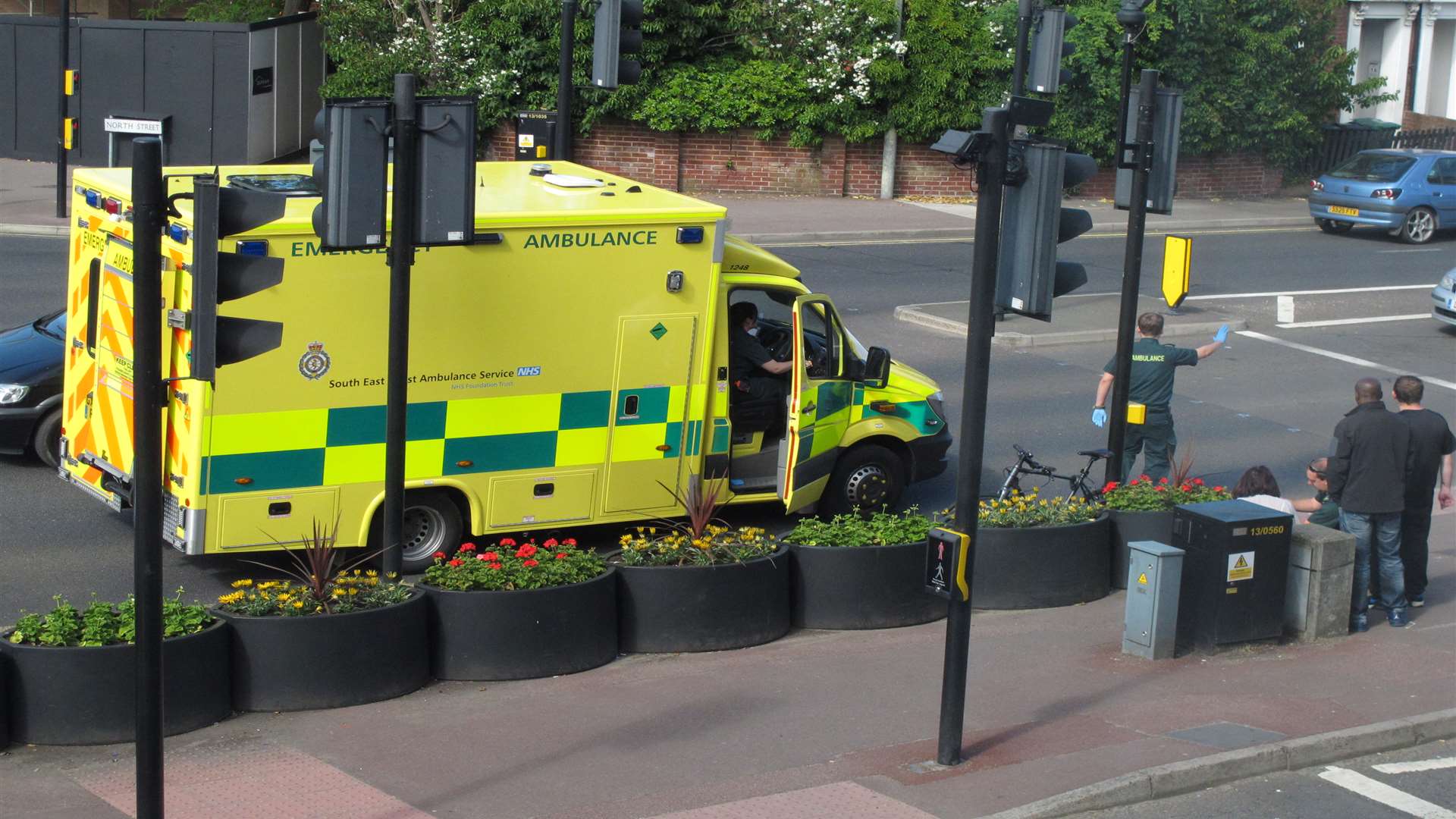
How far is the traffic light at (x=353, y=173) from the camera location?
333 inches

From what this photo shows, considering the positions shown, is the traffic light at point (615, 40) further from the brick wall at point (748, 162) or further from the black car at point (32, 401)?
the brick wall at point (748, 162)

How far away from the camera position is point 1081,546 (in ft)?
36.6

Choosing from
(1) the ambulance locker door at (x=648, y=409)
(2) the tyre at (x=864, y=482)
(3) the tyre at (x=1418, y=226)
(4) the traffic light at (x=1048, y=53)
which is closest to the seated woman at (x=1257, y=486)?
(2) the tyre at (x=864, y=482)

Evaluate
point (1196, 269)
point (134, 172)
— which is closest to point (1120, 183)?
point (134, 172)

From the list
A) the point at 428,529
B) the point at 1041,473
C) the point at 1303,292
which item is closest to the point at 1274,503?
the point at 1041,473

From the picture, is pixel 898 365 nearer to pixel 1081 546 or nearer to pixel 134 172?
pixel 1081 546

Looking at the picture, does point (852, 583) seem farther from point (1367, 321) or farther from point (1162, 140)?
point (1367, 321)

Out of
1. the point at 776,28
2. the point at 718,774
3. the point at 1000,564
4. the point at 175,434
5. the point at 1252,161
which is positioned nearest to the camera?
the point at 718,774

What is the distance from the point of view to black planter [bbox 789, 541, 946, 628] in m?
10.3

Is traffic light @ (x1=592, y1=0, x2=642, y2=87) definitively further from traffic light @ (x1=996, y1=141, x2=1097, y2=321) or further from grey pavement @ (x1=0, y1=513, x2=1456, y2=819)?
traffic light @ (x1=996, y1=141, x2=1097, y2=321)

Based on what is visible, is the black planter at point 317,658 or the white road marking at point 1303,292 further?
the white road marking at point 1303,292

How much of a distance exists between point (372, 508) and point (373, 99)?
305 cm

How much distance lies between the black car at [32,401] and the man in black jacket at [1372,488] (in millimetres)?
9344

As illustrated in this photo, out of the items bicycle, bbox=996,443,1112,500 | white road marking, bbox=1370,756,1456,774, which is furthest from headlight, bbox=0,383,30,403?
white road marking, bbox=1370,756,1456,774
